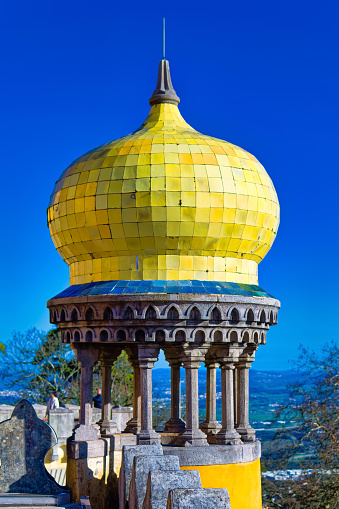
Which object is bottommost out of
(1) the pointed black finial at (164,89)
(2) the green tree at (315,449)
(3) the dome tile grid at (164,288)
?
(2) the green tree at (315,449)

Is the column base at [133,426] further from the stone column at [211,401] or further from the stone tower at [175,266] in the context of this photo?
the stone tower at [175,266]

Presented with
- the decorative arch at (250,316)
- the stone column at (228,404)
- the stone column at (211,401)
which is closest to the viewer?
the decorative arch at (250,316)

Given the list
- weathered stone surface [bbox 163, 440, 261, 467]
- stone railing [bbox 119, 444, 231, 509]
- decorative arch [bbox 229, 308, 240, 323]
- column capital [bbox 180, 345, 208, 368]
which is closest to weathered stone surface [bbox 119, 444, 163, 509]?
stone railing [bbox 119, 444, 231, 509]

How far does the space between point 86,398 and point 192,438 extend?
2206 mm

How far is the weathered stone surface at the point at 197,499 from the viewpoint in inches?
335

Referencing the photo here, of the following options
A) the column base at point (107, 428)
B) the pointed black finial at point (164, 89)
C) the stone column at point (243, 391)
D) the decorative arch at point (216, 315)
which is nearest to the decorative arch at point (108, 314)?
the decorative arch at point (216, 315)

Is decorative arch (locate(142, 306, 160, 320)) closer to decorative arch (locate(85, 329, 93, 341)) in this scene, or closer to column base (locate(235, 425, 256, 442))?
decorative arch (locate(85, 329, 93, 341))

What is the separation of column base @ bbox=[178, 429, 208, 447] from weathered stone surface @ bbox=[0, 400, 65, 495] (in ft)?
7.69

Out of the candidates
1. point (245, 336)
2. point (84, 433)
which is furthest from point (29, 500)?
point (245, 336)

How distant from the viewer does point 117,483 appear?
1590 centimetres

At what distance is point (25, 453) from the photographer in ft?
46.9

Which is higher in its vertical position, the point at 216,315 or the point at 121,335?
the point at 216,315

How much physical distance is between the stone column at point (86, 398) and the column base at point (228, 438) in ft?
7.95

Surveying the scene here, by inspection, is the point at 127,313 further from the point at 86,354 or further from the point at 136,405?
the point at 136,405
